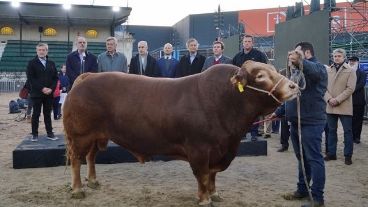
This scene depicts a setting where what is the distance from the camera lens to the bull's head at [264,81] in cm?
399

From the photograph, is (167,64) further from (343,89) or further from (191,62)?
(343,89)

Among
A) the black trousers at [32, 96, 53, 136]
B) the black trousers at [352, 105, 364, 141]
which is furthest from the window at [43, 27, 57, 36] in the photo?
the black trousers at [352, 105, 364, 141]

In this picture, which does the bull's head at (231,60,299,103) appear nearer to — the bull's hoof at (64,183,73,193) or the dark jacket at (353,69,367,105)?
the bull's hoof at (64,183,73,193)

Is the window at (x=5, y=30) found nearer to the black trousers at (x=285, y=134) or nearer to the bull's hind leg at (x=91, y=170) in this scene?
the black trousers at (x=285, y=134)

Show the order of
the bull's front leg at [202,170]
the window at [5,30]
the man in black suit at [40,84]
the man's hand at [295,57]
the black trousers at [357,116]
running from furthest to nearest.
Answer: the window at [5,30] → the black trousers at [357,116] → the man in black suit at [40,84] → the bull's front leg at [202,170] → the man's hand at [295,57]

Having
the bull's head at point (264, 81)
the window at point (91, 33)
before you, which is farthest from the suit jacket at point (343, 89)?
the window at point (91, 33)

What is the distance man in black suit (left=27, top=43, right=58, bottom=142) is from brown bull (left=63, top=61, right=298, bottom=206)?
2.81 m

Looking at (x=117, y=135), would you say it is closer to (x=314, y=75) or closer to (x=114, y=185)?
(x=114, y=185)

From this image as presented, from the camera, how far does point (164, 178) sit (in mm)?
6062

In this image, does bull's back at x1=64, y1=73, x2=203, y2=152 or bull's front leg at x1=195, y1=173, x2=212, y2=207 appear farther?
bull's back at x1=64, y1=73, x2=203, y2=152


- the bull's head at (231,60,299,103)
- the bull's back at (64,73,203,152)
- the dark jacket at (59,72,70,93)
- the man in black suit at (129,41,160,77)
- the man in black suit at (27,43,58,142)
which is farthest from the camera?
the dark jacket at (59,72,70,93)

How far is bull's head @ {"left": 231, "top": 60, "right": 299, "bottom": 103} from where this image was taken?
3992mm

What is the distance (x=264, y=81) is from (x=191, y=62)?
370cm

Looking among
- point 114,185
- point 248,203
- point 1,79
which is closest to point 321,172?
point 248,203
